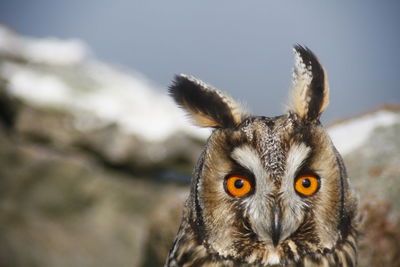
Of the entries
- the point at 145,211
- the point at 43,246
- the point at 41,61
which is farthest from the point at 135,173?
the point at 41,61

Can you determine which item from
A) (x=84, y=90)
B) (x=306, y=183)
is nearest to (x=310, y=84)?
(x=306, y=183)

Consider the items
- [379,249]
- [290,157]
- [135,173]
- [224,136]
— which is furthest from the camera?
[135,173]

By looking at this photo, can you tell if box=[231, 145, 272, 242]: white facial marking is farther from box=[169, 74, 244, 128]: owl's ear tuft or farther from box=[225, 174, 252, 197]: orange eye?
box=[169, 74, 244, 128]: owl's ear tuft

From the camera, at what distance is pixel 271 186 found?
1.94 meters

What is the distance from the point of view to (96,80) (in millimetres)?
8117

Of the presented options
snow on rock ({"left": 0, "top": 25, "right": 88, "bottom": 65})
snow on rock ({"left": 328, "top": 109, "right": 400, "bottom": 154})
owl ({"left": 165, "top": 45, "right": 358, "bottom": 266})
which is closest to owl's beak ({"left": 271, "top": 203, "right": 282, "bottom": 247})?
owl ({"left": 165, "top": 45, "right": 358, "bottom": 266})

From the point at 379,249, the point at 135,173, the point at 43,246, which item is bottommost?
the point at 43,246

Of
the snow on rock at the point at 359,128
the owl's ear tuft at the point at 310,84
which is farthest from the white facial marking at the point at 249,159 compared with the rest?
the snow on rock at the point at 359,128

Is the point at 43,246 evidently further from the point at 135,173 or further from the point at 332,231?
the point at 332,231

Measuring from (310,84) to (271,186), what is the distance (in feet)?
1.41

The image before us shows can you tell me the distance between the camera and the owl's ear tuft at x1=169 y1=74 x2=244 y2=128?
2.12 meters

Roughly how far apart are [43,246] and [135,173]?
4.45ft

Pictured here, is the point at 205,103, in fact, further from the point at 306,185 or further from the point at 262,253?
the point at 262,253

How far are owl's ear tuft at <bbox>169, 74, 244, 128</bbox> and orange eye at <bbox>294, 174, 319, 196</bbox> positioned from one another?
311mm
